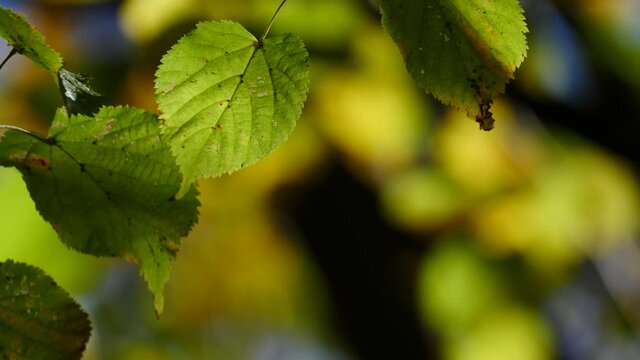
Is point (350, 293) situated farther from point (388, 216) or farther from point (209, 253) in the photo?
point (209, 253)

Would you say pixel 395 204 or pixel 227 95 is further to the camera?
pixel 395 204

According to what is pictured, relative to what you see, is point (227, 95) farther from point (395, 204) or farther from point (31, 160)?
point (395, 204)

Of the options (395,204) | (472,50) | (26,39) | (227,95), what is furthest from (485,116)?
(395,204)

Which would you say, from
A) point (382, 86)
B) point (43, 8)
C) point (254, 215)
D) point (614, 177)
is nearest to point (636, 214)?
point (614, 177)

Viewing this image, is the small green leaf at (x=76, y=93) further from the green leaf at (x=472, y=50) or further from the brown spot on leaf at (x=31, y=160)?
the green leaf at (x=472, y=50)

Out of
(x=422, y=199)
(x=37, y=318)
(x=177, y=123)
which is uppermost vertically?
(x=177, y=123)

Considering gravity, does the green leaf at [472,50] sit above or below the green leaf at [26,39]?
above

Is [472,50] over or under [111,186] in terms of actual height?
over

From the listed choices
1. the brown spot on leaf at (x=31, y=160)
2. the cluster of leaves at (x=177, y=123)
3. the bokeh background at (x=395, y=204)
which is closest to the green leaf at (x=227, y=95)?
the cluster of leaves at (x=177, y=123)
